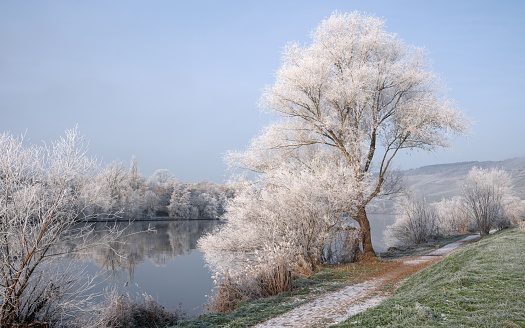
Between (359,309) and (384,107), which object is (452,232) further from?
(359,309)

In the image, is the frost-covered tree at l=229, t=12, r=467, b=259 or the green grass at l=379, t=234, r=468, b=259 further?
the green grass at l=379, t=234, r=468, b=259

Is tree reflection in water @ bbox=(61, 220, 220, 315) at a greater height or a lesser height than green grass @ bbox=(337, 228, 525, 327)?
lesser

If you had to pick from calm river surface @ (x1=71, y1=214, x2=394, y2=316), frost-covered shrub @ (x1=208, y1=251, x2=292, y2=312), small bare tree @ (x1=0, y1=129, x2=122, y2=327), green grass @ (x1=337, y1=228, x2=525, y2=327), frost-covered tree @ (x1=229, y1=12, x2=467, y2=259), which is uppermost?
frost-covered tree @ (x1=229, y1=12, x2=467, y2=259)

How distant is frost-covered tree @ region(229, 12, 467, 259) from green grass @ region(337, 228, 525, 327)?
260 inches

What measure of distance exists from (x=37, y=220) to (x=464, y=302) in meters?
8.04

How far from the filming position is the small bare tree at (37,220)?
621cm

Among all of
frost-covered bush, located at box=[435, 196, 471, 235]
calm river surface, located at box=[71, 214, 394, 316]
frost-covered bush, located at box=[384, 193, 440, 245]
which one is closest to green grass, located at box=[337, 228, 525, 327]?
calm river surface, located at box=[71, 214, 394, 316]

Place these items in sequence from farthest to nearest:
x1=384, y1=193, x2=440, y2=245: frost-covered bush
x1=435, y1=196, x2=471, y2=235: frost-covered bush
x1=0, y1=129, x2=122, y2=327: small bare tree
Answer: x1=435, y1=196, x2=471, y2=235: frost-covered bush < x1=384, y1=193, x2=440, y2=245: frost-covered bush < x1=0, y1=129, x2=122, y2=327: small bare tree

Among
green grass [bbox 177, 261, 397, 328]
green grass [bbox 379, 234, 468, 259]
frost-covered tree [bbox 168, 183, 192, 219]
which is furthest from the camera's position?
frost-covered tree [bbox 168, 183, 192, 219]

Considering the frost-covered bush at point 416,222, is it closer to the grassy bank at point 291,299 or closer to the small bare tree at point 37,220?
the grassy bank at point 291,299

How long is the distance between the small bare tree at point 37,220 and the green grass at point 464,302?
571 cm

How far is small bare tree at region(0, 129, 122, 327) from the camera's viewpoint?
621cm

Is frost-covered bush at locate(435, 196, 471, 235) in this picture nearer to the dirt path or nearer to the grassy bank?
the grassy bank

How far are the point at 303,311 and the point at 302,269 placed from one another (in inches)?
193
